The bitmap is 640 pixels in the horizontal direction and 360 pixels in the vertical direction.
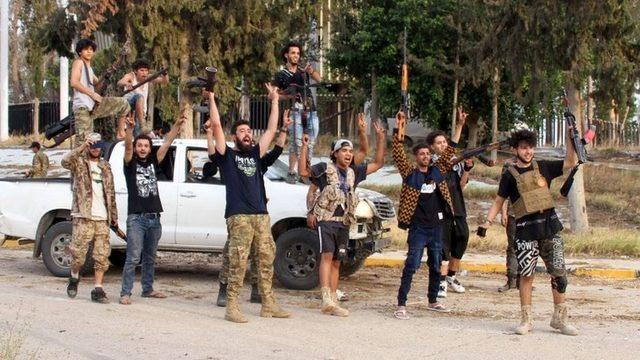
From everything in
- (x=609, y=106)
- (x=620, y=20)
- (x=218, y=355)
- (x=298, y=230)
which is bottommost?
(x=218, y=355)

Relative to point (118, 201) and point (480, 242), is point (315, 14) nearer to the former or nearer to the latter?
point (480, 242)

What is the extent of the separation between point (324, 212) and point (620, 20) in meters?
10.2

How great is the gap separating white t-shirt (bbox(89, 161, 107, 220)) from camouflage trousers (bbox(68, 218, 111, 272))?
0.08 meters

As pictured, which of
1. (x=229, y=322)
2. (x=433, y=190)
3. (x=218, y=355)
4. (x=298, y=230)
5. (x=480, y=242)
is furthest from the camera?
(x=480, y=242)

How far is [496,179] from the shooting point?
83.4 feet

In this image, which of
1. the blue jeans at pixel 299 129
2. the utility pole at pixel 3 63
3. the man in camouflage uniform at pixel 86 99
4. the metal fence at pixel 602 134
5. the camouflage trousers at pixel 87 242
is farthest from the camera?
the metal fence at pixel 602 134

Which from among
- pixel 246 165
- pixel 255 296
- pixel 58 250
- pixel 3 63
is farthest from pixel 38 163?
pixel 3 63

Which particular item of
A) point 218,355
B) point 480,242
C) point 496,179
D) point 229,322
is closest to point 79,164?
point 229,322

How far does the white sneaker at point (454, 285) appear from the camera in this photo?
1286cm

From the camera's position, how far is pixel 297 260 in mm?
12758

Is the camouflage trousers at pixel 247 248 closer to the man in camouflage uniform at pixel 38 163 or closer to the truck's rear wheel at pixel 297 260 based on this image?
the truck's rear wheel at pixel 297 260

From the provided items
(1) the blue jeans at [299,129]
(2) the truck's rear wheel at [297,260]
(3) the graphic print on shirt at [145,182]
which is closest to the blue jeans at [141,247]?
(3) the graphic print on shirt at [145,182]

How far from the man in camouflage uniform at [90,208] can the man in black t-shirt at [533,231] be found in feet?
14.2

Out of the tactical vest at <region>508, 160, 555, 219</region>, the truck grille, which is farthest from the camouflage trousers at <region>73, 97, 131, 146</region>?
the tactical vest at <region>508, 160, 555, 219</region>
